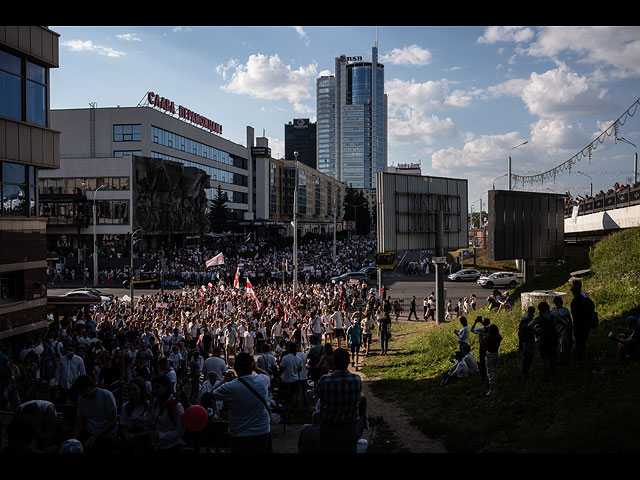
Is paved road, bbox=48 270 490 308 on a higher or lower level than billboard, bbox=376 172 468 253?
lower

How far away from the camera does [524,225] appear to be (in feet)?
83.8

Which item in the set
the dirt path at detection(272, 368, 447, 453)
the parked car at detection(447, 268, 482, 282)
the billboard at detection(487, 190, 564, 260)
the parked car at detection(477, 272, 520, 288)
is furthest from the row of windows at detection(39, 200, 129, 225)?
the dirt path at detection(272, 368, 447, 453)

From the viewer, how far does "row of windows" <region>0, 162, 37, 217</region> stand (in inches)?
643

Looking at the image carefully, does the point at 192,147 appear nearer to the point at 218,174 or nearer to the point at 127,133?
the point at 218,174

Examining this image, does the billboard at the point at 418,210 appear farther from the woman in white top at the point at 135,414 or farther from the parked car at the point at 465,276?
the woman in white top at the point at 135,414

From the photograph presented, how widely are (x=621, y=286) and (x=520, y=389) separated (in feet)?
22.1

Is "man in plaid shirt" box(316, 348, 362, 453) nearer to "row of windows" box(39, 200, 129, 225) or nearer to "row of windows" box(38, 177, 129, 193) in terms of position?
"row of windows" box(39, 200, 129, 225)

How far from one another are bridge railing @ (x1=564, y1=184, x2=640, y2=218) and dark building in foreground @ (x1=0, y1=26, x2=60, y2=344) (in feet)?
83.8

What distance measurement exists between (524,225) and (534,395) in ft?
58.4

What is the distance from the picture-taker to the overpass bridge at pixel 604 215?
2414 centimetres

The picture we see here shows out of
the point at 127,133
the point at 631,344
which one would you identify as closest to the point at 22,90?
the point at 631,344
